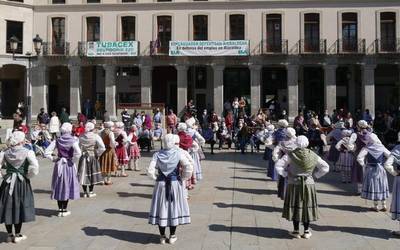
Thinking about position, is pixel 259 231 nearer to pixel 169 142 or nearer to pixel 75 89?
pixel 169 142

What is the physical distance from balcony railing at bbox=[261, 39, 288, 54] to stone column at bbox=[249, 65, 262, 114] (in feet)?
4.17

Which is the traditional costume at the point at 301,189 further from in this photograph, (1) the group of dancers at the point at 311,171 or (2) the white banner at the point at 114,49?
(2) the white banner at the point at 114,49

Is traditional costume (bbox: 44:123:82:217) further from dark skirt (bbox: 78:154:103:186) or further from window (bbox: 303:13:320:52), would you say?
window (bbox: 303:13:320:52)

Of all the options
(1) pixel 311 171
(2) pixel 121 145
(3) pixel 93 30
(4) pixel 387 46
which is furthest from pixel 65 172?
(4) pixel 387 46

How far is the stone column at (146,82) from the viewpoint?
37344mm

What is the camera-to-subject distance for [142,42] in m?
37.5

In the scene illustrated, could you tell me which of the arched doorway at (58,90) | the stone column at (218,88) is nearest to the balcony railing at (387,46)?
the stone column at (218,88)

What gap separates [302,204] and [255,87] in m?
28.9

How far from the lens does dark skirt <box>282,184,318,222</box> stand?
8.29m

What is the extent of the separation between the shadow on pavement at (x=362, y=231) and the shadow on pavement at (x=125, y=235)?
2864mm

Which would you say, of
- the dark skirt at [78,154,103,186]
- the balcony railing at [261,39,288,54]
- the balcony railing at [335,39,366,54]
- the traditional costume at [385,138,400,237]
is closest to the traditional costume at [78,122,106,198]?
the dark skirt at [78,154,103,186]

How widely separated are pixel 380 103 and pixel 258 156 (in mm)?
20949

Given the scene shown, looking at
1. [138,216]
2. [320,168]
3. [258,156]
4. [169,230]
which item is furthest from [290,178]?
→ [258,156]

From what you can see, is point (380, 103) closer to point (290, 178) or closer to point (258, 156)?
point (258, 156)
